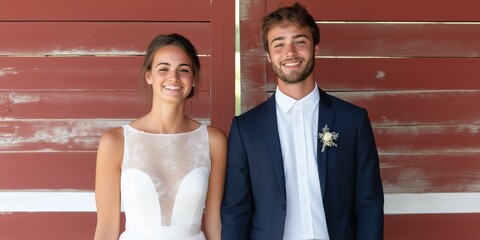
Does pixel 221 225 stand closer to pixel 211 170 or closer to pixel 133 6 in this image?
pixel 211 170

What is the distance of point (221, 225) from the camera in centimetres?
255

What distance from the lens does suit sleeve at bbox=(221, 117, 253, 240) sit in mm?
2305

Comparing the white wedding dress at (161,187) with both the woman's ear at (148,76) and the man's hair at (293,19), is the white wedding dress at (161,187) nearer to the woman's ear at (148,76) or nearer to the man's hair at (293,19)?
the woman's ear at (148,76)

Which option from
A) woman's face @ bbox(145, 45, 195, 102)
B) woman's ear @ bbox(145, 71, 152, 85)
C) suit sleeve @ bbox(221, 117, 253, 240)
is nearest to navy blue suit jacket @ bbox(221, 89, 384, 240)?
suit sleeve @ bbox(221, 117, 253, 240)

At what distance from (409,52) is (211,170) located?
137cm

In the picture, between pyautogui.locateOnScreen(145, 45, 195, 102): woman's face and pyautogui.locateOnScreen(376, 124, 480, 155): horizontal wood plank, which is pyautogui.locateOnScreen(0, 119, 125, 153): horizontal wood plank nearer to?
pyautogui.locateOnScreen(145, 45, 195, 102): woman's face

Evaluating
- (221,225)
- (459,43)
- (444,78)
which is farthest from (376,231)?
(459,43)

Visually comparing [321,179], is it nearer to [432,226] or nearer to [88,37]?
[432,226]

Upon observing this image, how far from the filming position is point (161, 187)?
7.89ft

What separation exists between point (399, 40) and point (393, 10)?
177 mm

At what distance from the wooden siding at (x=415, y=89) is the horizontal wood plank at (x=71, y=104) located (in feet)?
2.98

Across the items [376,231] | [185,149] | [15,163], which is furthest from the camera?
[15,163]

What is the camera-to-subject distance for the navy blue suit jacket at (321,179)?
7.30 feet

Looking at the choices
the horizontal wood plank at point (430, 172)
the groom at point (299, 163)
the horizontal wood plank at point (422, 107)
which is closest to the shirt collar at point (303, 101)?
the groom at point (299, 163)
